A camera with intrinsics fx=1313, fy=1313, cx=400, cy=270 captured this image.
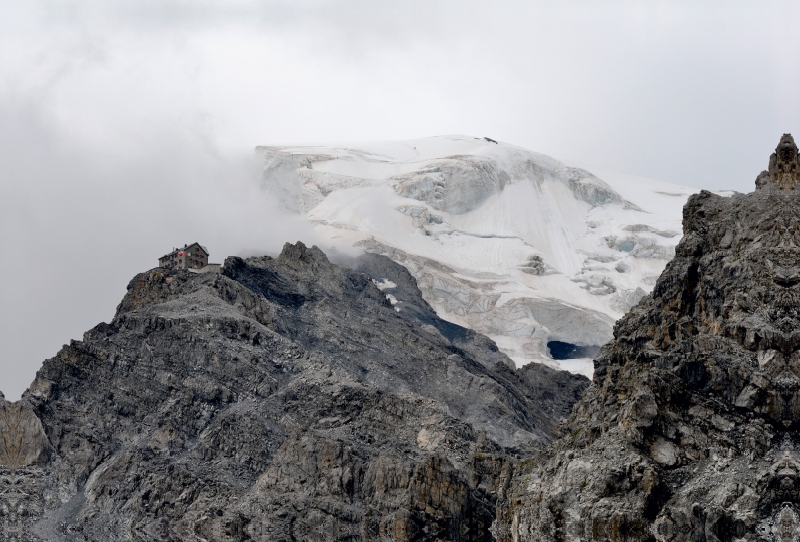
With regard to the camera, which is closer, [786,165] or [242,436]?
[786,165]

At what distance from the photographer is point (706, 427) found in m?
82.7

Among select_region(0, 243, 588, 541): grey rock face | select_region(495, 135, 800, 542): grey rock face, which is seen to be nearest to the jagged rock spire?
select_region(495, 135, 800, 542): grey rock face

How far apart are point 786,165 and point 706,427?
91.9 feet

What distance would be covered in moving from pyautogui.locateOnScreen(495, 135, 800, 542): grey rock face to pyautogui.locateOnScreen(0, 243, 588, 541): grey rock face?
37762 mm

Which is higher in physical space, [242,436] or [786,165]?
[786,165]

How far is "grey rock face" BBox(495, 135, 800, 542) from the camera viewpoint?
76.9 metres

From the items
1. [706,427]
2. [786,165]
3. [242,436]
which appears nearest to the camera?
[706,427]

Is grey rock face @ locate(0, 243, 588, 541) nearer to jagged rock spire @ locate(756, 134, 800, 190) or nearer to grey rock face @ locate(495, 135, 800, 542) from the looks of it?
grey rock face @ locate(495, 135, 800, 542)

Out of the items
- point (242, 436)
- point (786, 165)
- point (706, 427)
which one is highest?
point (786, 165)

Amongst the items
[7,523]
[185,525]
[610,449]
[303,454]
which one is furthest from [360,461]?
[610,449]

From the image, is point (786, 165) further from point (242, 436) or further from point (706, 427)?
point (242, 436)

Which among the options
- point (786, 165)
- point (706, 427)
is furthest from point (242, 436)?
point (706, 427)

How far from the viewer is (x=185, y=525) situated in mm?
141250

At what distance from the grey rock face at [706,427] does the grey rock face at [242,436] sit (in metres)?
37.8
